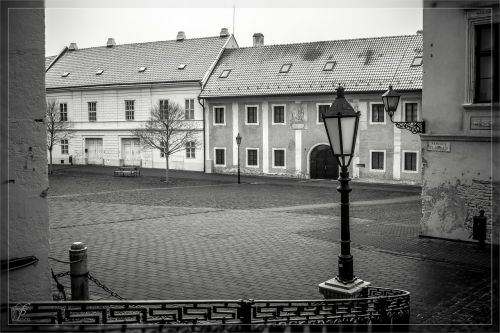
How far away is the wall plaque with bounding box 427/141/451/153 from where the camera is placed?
44.2ft

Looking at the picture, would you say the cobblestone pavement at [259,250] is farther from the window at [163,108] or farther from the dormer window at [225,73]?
the dormer window at [225,73]

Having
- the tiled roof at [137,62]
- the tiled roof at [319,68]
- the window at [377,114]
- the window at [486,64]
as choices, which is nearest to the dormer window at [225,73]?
the tiled roof at [319,68]

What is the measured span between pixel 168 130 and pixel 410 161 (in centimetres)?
1584

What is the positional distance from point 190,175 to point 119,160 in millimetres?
9809

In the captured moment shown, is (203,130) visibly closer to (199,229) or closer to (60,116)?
(60,116)

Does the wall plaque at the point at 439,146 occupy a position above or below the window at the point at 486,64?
below

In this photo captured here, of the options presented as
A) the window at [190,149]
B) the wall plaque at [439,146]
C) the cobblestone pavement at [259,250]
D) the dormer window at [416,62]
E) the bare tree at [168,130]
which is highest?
the dormer window at [416,62]

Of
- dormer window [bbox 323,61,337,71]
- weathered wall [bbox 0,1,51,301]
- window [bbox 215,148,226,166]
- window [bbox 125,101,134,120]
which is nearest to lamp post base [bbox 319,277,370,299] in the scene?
weathered wall [bbox 0,1,51,301]

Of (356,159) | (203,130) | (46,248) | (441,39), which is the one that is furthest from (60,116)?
(46,248)

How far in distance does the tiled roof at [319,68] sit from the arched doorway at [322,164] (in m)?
3.92

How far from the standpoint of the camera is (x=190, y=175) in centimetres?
3659

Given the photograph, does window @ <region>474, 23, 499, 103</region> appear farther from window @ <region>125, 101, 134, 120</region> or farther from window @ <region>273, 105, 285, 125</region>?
window @ <region>125, 101, 134, 120</region>

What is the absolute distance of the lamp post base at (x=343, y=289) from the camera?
698cm

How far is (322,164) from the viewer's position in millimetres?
34375
